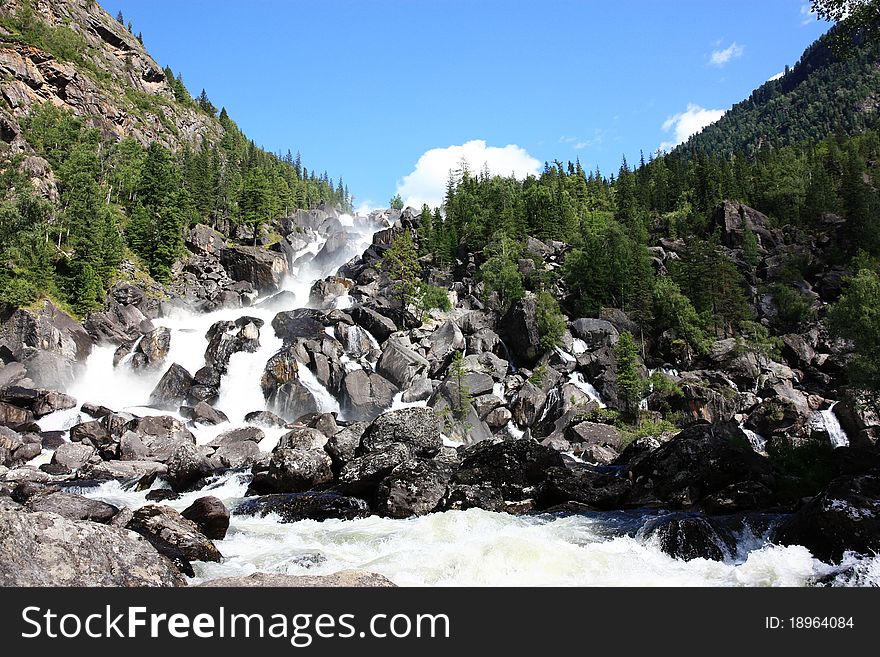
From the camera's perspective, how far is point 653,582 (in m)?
13.1

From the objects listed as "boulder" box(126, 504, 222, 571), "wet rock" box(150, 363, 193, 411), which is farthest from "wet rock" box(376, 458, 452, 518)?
"wet rock" box(150, 363, 193, 411)

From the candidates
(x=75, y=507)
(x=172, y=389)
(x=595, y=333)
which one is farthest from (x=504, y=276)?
(x=75, y=507)

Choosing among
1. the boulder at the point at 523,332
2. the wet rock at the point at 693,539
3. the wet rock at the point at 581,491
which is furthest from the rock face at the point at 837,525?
the boulder at the point at 523,332

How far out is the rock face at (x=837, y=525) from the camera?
1285cm

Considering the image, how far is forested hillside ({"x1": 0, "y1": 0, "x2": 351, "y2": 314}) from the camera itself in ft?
201

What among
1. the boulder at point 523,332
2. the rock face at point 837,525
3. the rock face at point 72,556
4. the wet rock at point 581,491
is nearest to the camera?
the rock face at point 72,556

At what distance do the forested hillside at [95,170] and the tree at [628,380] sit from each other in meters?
57.3

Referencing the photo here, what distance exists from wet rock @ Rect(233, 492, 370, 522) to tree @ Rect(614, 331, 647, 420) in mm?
37193

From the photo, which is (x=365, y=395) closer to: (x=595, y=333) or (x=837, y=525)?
(x=595, y=333)

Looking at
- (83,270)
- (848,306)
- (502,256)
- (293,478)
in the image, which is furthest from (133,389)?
(848,306)

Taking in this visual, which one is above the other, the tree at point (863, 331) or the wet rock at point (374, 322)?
the wet rock at point (374, 322)

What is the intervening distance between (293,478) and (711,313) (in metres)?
61.6

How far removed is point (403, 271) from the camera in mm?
68875

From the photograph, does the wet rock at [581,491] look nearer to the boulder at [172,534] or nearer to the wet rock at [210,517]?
the wet rock at [210,517]
